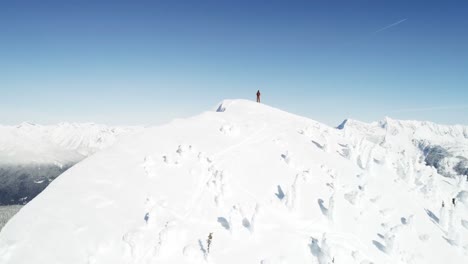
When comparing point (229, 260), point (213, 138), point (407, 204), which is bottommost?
point (407, 204)

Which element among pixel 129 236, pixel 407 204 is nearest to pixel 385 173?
pixel 407 204

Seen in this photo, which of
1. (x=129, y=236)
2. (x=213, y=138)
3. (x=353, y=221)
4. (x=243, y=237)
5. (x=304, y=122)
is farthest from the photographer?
(x=304, y=122)

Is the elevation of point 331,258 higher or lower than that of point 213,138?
lower

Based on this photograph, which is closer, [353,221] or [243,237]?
[243,237]

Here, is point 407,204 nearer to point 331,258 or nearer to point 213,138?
point 331,258

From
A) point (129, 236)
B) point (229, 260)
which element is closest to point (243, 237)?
point (229, 260)

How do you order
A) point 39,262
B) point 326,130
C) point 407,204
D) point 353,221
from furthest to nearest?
point 326,130, point 407,204, point 353,221, point 39,262
